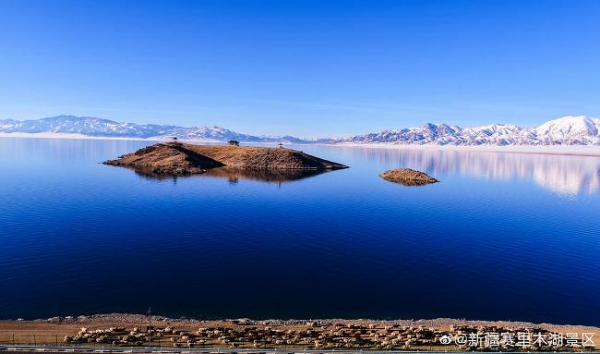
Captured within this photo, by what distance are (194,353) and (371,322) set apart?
77.4ft

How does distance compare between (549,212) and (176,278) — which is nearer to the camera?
(176,278)

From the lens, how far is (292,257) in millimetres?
75062

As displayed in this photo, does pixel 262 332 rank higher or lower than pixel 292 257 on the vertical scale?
lower

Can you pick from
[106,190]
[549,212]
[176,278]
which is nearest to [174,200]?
[106,190]

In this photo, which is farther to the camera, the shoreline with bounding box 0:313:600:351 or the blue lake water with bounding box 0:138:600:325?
the blue lake water with bounding box 0:138:600:325

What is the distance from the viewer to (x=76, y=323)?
155 feet

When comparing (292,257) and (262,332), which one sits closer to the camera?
(262,332)

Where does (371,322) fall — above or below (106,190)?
below

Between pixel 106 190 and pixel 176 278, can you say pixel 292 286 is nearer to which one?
pixel 176 278

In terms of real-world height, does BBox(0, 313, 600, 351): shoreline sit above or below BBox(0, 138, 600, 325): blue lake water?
below

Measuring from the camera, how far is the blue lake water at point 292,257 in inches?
2170

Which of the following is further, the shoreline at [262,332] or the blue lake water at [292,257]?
the blue lake water at [292,257]

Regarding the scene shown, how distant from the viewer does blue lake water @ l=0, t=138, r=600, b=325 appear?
5512 cm

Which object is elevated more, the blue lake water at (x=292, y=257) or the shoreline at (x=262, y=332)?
the blue lake water at (x=292, y=257)
